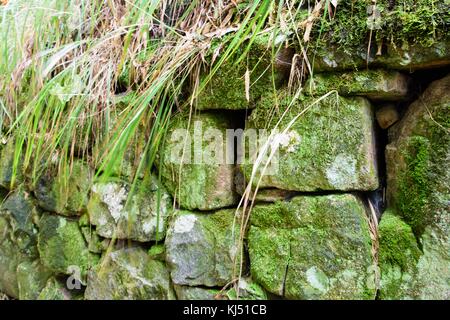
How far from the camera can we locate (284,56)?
124cm

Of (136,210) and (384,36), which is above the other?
(384,36)

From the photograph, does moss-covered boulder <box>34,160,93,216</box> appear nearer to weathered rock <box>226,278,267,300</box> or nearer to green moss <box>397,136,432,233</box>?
weathered rock <box>226,278,267,300</box>

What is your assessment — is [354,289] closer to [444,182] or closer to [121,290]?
[444,182]

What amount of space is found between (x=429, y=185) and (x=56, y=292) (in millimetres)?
1630

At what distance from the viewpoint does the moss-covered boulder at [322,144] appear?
118 cm

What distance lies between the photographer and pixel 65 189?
62.4 inches

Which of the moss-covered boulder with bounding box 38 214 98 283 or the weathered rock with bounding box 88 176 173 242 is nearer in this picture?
the weathered rock with bounding box 88 176 173 242

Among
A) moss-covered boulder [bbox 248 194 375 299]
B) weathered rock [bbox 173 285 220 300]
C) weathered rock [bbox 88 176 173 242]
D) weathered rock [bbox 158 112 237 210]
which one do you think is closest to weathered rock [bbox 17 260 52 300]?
weathered rock [bbox 88 176 173 242]

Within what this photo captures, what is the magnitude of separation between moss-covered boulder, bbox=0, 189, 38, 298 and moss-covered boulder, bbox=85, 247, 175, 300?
49 cm

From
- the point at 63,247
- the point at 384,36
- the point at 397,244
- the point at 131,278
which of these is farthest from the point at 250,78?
the point at 63,247

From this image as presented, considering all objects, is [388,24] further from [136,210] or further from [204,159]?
[136,210]

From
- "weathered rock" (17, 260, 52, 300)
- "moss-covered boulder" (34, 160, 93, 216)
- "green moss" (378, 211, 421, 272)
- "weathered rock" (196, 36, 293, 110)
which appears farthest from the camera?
"weathered rock" (17, 260, 52, 300)

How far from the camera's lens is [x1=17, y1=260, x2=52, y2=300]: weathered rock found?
1719mm

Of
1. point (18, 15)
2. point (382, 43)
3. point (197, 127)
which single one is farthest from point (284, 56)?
point (18, 15)
